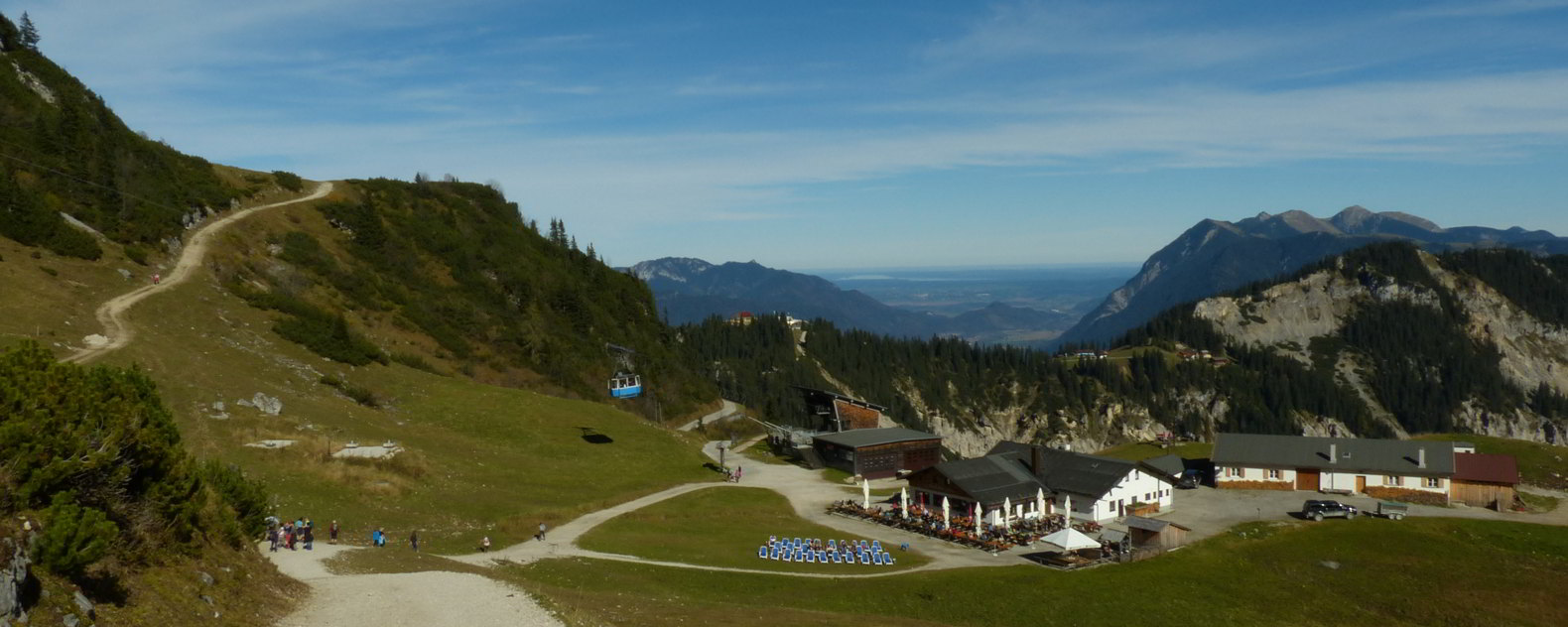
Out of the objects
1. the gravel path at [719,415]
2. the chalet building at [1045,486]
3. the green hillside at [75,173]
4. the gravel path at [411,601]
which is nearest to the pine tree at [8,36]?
the green hillside at [75,173]

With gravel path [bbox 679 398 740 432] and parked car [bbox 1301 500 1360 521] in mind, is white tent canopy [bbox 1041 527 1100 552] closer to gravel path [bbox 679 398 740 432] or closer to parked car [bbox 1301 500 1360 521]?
parked car [bbox 1301 500 1360 521]

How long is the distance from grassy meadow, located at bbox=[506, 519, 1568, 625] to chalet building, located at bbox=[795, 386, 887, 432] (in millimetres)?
51026

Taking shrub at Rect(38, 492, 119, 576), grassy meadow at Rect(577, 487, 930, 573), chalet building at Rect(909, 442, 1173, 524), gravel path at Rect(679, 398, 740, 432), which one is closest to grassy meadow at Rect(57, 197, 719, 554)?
grassy meadow at Rect(577, 487, 930, 573)

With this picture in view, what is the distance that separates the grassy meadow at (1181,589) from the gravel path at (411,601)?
263 centimetres

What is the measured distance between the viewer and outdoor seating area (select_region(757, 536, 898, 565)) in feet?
178

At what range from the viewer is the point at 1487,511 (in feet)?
247

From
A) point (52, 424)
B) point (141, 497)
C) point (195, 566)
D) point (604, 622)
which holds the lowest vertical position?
point (604, 622)

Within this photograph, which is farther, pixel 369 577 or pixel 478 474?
pixel 478 474

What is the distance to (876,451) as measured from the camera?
3563 inches

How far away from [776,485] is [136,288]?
57957 mm

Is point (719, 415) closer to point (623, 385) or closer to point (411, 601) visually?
point (623, 385)

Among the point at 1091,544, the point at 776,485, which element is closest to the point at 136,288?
the point at 776,485

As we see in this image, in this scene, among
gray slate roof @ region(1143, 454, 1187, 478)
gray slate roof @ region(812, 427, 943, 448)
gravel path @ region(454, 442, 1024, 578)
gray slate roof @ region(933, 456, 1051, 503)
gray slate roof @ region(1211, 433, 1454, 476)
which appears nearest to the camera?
gravel path @ region(454, 442, 1024, 578)

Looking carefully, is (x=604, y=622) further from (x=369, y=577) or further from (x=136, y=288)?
(x=136, y=288)
